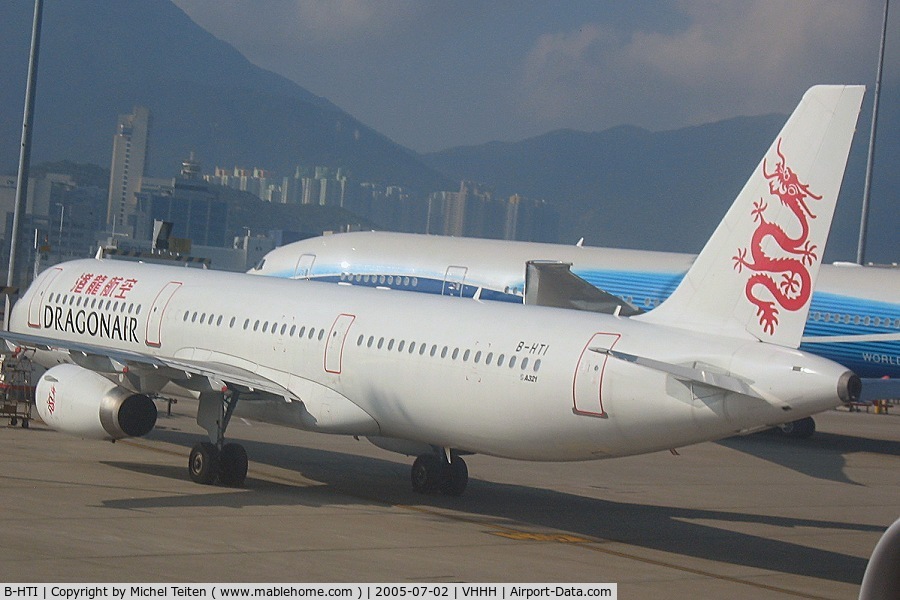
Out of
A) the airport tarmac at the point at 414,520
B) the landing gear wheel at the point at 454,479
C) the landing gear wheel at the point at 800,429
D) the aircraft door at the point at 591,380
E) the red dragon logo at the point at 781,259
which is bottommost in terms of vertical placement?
the airport tarmac at the point at 414,520

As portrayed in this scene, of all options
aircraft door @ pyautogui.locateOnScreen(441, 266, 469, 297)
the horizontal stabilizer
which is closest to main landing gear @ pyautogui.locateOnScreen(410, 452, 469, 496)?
the horizontal stabilizer

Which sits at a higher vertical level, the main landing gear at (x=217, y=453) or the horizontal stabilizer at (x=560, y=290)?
the horizontal stabilizer at (x=560, y=290)

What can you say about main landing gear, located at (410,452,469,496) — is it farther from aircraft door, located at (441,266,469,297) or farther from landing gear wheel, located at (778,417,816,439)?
landing gear wheel, located at (778,417,816,439)

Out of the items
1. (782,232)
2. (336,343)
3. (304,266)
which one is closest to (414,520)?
(336,343)

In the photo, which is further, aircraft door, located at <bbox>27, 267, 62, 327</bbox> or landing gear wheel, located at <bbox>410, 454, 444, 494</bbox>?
aircraft door, located at <bbox>27, 267, 62, 327</bbox>

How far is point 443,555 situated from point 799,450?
72.1 ft

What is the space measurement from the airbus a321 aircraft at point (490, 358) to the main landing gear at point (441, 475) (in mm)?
31

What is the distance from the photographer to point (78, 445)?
1035 inches

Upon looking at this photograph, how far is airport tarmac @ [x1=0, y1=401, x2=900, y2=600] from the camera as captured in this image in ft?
51.1

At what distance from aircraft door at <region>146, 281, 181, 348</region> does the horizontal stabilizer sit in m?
11.8

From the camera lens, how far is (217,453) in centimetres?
2180

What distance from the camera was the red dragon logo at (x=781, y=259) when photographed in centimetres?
1753

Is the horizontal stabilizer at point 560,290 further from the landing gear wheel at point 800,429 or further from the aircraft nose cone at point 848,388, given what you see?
the aircraft nose cone at point 848,388

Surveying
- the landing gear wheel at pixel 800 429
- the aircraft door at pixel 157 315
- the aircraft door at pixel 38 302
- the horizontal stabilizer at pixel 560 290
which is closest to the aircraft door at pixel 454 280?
the horizontal stabilizer at pixel 560 290
